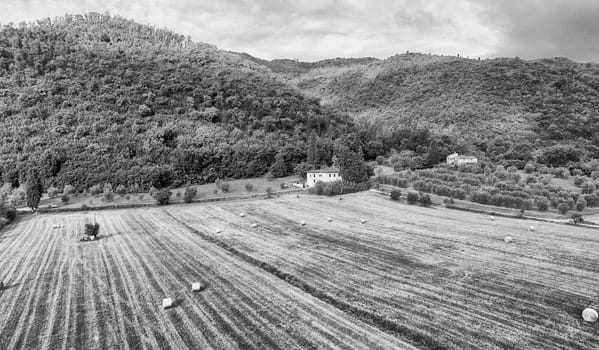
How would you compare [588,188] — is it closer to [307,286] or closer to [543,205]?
[543,205]

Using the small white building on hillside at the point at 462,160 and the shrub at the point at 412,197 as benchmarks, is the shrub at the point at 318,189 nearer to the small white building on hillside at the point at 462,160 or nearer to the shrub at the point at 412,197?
the shrub at the point at 412,197

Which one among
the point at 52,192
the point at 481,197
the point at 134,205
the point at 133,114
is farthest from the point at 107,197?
the point at 481,197

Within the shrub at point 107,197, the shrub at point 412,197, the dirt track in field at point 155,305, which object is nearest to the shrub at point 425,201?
the shrub at point 412,197

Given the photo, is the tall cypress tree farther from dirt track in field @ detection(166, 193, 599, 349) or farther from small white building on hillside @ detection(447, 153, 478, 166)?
dirt track in field @ detection(166, 193, 599, 349)

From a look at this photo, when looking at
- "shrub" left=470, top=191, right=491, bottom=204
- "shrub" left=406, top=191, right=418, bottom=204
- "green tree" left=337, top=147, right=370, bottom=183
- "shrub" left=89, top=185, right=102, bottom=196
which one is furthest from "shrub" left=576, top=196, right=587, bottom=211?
"shrub" left=89, top=185, right=102, bottom=196

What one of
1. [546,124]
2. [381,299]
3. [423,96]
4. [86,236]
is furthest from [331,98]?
[381,299]

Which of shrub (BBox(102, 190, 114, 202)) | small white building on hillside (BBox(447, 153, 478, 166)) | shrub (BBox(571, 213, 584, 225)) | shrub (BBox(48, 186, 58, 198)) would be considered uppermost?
small white building on hillside (BBox(447, 153, 478, 166))

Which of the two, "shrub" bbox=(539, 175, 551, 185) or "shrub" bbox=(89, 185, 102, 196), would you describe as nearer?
"shrub" bbox=(539, 175, 551, 185)
